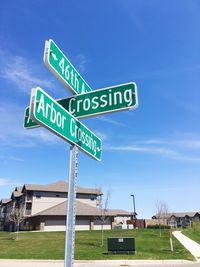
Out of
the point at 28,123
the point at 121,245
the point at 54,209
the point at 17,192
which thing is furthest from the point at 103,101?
the point at 17,192

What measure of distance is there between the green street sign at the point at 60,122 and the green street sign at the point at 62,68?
38 centimetres

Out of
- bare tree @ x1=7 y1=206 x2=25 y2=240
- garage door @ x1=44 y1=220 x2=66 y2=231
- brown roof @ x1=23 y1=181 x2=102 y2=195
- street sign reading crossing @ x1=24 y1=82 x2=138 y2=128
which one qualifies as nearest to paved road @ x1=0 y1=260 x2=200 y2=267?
street sign reading crossing @ x1=24 y1=82 x2=138 y2=128

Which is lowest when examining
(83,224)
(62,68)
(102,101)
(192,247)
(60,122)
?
(192,247)

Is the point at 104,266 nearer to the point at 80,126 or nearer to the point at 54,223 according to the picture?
the point at 80,126

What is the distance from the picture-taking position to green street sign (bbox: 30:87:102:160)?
106 inches

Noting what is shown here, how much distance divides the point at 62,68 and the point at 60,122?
2.25 ft

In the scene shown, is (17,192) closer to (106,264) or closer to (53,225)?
(53,225)

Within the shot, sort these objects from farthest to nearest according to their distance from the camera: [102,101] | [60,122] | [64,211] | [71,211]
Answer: [64,211], [102,101], [60,122], [71,211]

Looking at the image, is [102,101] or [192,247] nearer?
[102,101]

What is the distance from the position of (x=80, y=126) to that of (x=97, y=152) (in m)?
0.57

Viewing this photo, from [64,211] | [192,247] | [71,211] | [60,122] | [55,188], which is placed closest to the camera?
[71,211]

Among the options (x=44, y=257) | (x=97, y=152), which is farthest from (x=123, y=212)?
(x=97, y=152)

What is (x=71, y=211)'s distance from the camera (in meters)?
2.79

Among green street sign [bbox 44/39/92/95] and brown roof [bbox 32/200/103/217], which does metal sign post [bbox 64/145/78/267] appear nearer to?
green street sign [bbox 44/39/92/95]
